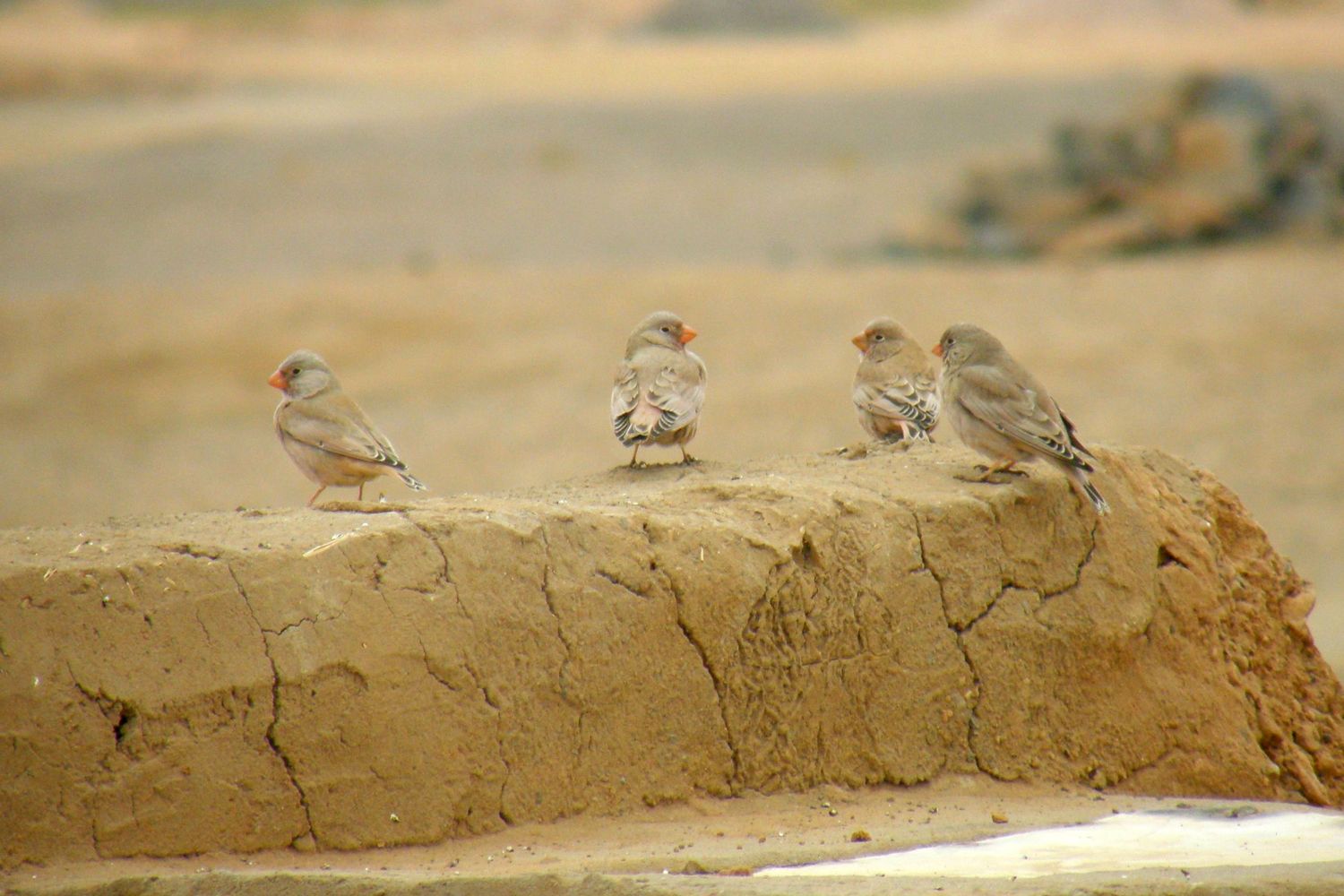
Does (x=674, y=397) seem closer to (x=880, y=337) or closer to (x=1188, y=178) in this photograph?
(x=880, y=337)

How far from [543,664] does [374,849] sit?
0.89 metres

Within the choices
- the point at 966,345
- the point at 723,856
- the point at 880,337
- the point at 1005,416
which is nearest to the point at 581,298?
the point at 880,337

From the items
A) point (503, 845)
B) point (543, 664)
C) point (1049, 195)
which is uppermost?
point (1049, 195)

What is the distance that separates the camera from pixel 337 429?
8047 mm

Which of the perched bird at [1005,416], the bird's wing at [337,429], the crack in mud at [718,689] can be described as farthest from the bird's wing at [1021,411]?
the bird's wing at [337,429]

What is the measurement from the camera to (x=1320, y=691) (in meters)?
8.01

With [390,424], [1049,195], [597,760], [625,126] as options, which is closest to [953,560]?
[597,760]

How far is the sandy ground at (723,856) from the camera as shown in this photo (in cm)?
521

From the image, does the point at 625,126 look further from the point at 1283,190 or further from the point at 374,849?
the point at 374,849

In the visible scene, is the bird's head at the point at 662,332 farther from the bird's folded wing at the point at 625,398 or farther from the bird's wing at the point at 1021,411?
the bird's wing at the point at 1021,411

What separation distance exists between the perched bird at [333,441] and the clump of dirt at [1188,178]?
705 inches

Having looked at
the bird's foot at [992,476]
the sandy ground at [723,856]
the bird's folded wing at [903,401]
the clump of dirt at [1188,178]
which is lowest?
the sandy ground at [723,856]

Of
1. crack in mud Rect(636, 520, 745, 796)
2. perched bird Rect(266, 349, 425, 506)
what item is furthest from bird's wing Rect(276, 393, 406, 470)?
crack in mud Rect(636, 520, 745, 796)

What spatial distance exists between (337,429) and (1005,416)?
3.11 meters
